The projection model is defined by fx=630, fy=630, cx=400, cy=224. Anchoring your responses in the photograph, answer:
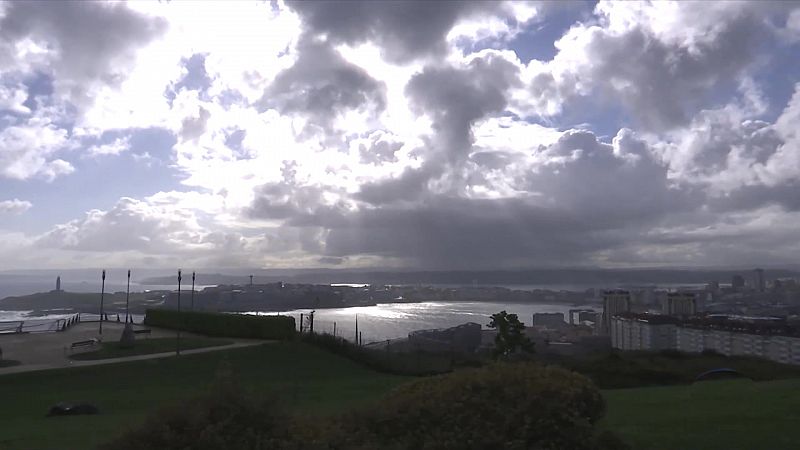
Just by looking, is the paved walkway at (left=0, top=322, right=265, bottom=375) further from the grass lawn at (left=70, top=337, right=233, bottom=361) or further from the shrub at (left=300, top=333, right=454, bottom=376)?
the shrub at (left=300, top=333, right=454, bottom=376)

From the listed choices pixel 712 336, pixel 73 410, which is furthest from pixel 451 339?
pixel 73 410

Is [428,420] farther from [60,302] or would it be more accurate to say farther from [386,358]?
[60,302]

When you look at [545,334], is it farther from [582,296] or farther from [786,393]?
[582,296]

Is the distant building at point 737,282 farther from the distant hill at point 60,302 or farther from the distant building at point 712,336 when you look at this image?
the distant hill at point 60,302

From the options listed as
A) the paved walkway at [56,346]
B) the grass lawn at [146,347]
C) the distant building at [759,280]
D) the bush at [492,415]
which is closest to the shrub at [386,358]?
the paved walkway at [56,346]

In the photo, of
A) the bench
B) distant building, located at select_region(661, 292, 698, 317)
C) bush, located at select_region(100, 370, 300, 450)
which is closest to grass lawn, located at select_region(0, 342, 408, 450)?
bush, located at select_region(100, 370, 300, 450)

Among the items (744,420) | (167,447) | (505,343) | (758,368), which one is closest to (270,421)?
(167,447)

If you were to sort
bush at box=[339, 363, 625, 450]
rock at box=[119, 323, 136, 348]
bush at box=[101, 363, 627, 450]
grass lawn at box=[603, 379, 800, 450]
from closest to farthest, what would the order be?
bush at box=[101, 363, 627, 450]
bush at box=[339, 363, 625, 450]
grass lawn at box=[603, 379, 800, 450]
rock at box=[119, 323, 136, 348]
